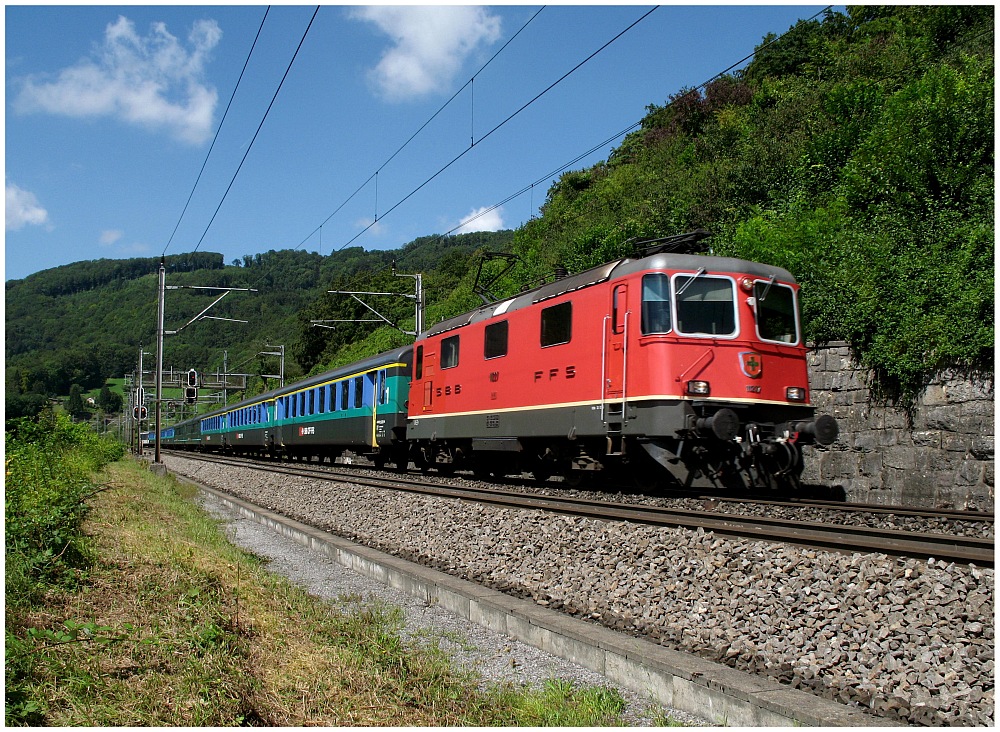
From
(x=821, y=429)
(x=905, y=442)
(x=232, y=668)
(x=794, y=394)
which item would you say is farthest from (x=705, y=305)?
(x=232, y=668)

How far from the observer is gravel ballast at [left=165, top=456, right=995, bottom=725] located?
418 cm

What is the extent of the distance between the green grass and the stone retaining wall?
10.4m

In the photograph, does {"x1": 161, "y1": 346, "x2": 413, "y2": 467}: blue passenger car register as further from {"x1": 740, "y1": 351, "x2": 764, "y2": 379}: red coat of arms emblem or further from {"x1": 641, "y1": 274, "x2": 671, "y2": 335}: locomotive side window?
{"x1": 740, "y1": 351, "x2": 764, "y2": 379}: red coat of arms emblem

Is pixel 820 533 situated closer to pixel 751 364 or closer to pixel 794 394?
pixel 751 364

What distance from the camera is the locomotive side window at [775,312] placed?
11.9 metres

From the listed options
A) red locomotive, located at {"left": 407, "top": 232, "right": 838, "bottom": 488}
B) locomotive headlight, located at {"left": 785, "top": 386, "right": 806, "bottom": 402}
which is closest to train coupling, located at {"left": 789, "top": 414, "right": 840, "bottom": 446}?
red locomotive, located at {"left": 407, "top": 232, "right": 838, "bottom": 488}

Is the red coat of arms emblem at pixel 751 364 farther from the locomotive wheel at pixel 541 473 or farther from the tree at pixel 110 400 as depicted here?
the tree at pixel 110 400

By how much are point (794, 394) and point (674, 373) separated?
1.96 meters

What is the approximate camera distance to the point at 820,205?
22.3 m

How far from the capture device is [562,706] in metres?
4.65

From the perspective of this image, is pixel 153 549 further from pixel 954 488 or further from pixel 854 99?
pixel 854 99

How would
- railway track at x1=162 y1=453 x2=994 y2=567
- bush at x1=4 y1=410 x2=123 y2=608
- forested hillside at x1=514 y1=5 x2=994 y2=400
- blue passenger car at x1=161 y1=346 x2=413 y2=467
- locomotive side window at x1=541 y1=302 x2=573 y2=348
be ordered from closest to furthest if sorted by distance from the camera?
railway track at x1=162 y1=453 x2=994 y2=567, bush at x1=4 y1=410 x2=123 y2=608, locomotive side window at x1=541 y1=302 x2=573 y2=348, forested hillside at x1=514 y1=5 x2=994 y2=400, blue passenger car at x1=161 y1=346 x2=413 y2=467

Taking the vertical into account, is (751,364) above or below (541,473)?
above

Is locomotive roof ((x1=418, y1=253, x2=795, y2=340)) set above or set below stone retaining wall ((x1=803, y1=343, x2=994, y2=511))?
above
